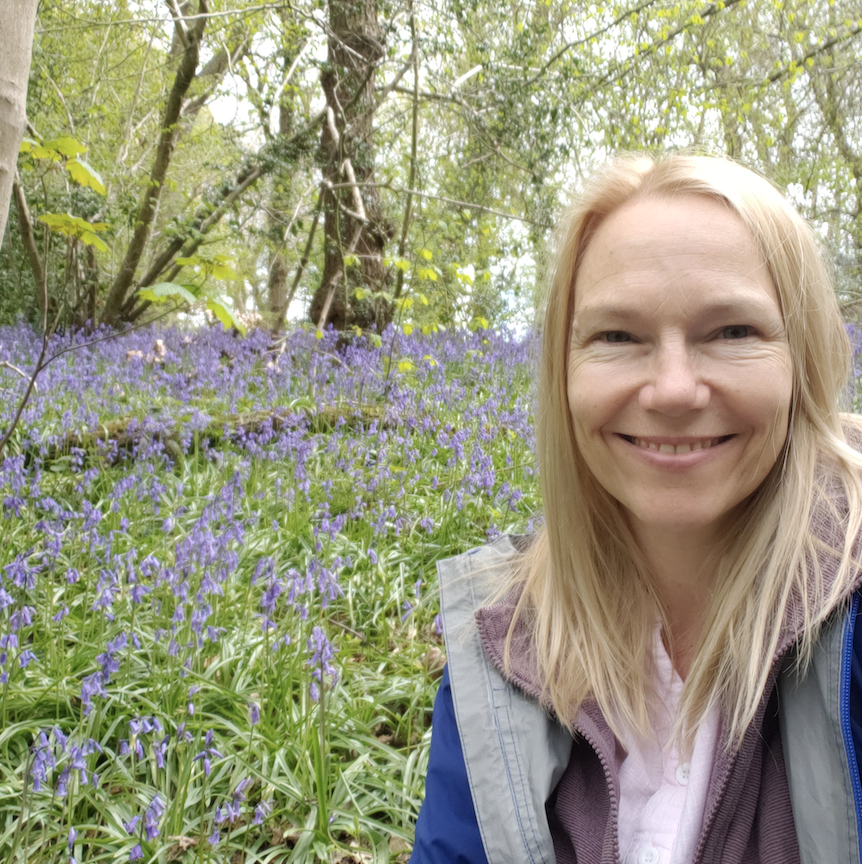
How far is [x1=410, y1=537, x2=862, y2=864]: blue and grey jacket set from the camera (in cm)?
103

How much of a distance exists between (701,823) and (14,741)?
227 centimetres

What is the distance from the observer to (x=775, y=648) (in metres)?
1.14

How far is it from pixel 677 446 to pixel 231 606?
7.80ft

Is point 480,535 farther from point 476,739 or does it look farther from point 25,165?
point 25,165

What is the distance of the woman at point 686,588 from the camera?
1131 mm

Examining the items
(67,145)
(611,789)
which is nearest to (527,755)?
(611,789)

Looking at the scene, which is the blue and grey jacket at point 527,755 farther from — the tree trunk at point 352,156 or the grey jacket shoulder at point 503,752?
the tree trunk at point 352,156

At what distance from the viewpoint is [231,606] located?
312cm

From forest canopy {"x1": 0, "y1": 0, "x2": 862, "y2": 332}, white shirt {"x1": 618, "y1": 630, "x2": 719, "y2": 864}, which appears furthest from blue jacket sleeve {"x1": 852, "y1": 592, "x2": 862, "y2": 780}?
forest canopy {"x1": 0, "y1": 0, "x2": 862, "y2": 332}

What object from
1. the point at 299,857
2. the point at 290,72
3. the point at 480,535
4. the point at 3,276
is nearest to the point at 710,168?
the point at 299,857

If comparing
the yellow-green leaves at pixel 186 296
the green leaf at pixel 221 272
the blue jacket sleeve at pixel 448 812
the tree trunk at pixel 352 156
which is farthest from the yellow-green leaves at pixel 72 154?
the tree trunk at pixel 352 156

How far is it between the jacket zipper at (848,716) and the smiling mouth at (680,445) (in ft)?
1.12

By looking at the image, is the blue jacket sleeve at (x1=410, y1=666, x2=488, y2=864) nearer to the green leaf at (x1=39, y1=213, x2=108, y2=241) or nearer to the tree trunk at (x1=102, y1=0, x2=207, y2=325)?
the green leaf at (x1=39, y1=213, x2=108, y2=241)

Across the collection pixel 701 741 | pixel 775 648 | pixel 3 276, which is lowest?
pixel 701 741
